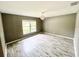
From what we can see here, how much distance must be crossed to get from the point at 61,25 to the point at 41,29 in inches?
14.5

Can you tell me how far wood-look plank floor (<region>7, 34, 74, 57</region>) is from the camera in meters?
0.97

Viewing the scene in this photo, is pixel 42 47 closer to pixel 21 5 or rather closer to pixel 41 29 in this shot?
pixel 41 29

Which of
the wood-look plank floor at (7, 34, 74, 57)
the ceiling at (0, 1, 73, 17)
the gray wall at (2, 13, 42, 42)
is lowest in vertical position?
the wood-look plank floor at (7, 34, 74, 57)

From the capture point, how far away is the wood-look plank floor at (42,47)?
3.17 feet

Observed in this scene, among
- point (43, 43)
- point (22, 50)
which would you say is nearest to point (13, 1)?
point (22, 50)

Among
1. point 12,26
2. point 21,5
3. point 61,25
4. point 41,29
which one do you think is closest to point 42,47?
point 41,29

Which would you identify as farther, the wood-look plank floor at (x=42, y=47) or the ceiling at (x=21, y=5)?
the wood-look plank floor at (x=42, y=47)

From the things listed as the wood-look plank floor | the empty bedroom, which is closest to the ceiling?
the empty bedroom

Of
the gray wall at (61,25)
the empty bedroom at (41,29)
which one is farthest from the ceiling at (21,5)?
the gray wall at (61,25)

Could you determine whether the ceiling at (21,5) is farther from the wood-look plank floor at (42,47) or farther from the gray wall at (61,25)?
the wood-look plank floor at (42,47)

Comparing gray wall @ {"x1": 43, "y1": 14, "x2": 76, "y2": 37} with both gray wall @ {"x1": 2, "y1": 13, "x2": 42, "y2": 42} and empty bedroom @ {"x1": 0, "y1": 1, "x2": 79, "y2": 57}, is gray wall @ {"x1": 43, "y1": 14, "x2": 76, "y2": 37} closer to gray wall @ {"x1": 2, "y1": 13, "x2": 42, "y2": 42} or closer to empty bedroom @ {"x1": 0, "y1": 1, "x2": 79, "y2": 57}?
empty bedroom @ {"x1": 0, "y1": 1, "x2": 79, "y2": 57}

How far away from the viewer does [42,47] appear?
1.16m

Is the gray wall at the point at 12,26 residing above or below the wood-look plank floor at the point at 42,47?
above

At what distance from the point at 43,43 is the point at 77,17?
0.71 meters
